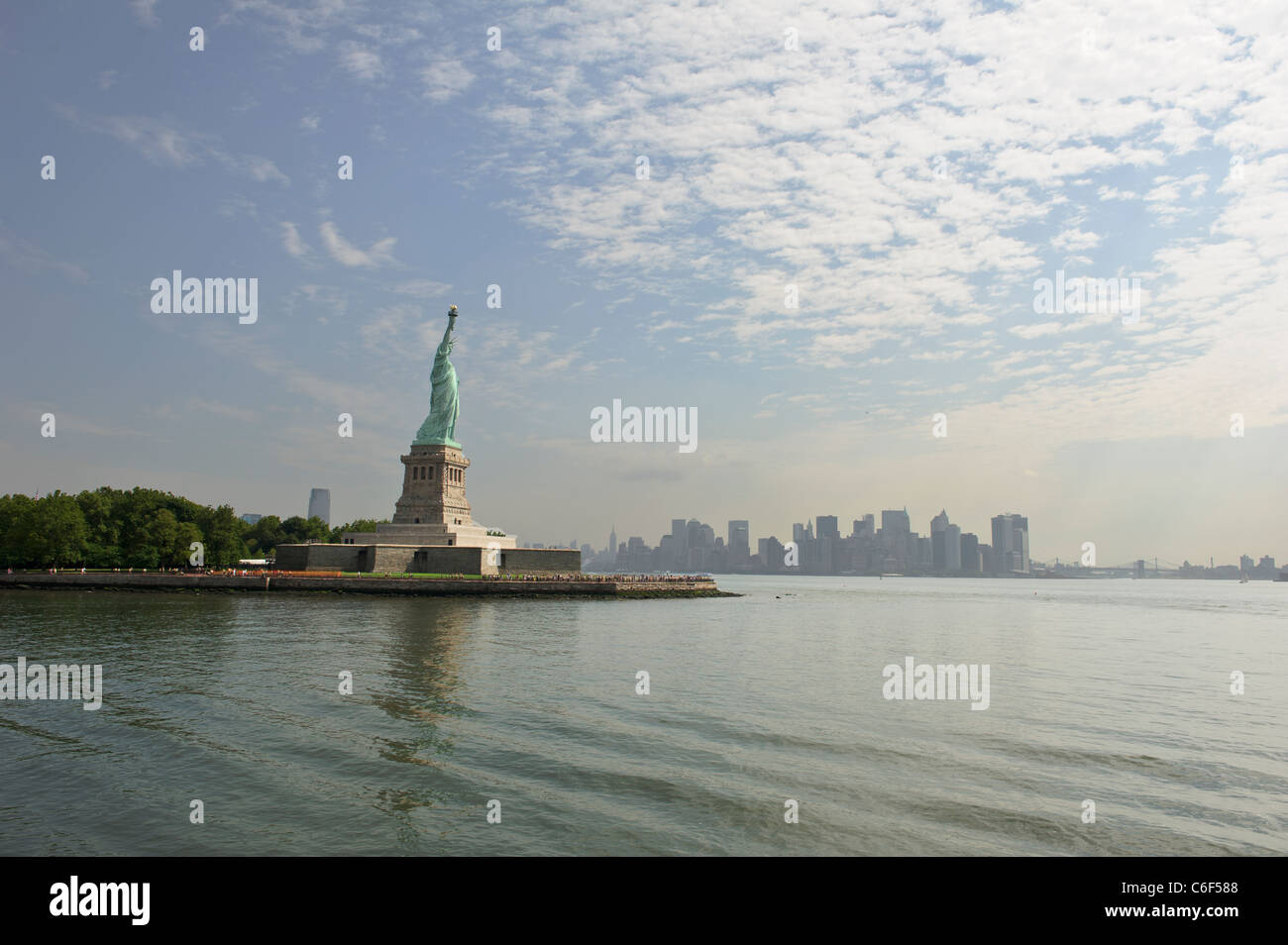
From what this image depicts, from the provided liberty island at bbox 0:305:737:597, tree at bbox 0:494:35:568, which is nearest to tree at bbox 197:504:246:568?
liberty island at bbox 0:305:737:597

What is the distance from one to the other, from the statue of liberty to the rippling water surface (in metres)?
48.0

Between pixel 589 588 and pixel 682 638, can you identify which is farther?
pixel 589 588

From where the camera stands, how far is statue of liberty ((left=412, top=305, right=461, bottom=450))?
83875 mm

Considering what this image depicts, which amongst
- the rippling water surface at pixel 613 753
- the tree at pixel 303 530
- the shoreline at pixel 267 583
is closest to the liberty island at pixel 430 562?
the shoreline at pixel 267 583

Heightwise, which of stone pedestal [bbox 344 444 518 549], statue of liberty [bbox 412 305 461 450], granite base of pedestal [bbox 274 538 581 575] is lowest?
granite base of pedestal [bbox 274 538 581 575]

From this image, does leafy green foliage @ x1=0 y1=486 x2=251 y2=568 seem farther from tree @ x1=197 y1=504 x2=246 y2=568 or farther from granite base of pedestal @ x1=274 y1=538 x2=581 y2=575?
granite base of pedestal @ x1=274 y1=538 x2=581 y2=575

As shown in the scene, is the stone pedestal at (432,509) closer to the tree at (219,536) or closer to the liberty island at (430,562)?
the liberty island at (430,562)

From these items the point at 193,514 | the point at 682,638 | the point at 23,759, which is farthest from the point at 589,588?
the point at 23,759

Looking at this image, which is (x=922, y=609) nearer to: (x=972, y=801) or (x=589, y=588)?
(x=589, y=588)

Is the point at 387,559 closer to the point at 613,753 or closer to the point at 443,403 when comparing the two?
the point at 443,403

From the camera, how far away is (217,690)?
2362 centimetres
